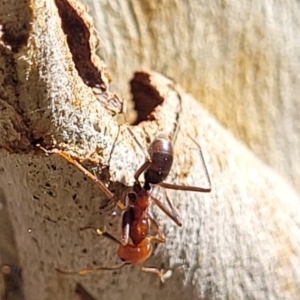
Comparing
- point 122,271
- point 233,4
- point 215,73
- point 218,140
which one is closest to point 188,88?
point 215,73

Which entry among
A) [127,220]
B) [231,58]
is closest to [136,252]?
[127,220]

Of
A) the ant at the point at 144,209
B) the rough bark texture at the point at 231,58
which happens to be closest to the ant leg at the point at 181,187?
the ant at the point at 144,209

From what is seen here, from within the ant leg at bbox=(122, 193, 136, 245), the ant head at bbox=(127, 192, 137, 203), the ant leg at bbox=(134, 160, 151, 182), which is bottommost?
the ant leg at bbox=(122, 193, 136, 245)

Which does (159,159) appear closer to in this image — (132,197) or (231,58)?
(132,197)

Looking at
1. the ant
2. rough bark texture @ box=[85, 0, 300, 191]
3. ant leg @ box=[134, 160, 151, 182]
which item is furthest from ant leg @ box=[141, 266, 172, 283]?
rough bark texture @ box=[85, 0, 300, 191]

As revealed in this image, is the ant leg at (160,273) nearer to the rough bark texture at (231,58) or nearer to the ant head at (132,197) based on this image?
the ant head at (132,197)

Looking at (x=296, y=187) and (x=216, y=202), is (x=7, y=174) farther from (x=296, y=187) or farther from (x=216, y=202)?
(x=296, y=187)

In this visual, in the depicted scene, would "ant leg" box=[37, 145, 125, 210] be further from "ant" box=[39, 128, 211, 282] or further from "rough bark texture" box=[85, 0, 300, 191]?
"rough bark texture" box=[85, 0, 300, 191]
